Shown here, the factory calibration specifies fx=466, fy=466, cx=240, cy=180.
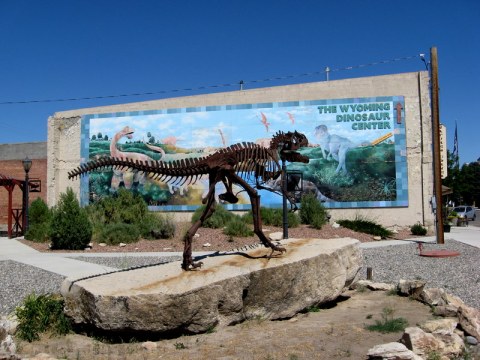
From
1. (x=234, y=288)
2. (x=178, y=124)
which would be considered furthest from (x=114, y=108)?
(x=234, y=288)

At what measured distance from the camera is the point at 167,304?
5.75 m

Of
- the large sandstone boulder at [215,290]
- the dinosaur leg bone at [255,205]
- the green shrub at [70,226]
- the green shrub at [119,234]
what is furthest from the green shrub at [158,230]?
the dinosaur leg bone at [255,205]

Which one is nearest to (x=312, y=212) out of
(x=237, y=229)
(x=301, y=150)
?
(x=301, y=150)

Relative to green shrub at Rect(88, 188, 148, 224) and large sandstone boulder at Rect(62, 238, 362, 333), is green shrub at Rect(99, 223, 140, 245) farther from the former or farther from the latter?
large sandstone boulder at Rect(62, 238, 362, 333)

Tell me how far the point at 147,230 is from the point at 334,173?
9533 millimetres

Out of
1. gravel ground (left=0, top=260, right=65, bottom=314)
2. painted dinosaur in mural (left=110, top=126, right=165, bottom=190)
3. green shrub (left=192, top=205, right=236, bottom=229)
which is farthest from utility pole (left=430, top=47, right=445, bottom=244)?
painted dinosaur in mural (left=110, top=126, right=165, bottom=190)

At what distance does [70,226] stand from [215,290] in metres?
12.5

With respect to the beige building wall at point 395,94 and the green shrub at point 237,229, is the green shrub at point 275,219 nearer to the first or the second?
the green shrub at point 237,229

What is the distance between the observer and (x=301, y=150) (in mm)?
23344

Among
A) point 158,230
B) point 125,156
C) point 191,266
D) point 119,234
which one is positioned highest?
point 125,156

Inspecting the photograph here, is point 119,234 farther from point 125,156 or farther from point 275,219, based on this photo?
point 125,156

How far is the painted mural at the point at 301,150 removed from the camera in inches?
893

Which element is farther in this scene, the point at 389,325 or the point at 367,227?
the point at 367,227

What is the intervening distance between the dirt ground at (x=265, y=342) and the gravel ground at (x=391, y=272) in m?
2.59
